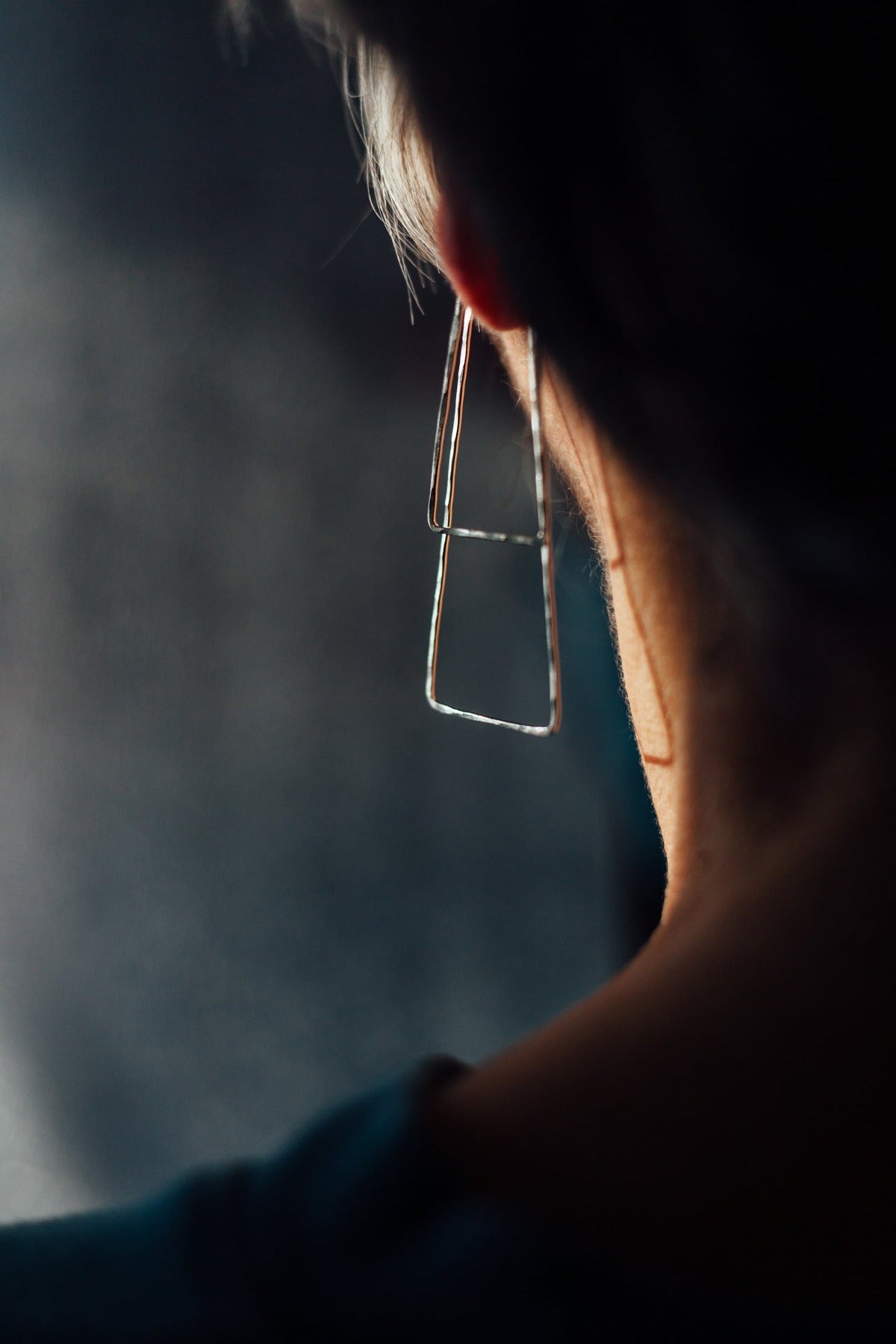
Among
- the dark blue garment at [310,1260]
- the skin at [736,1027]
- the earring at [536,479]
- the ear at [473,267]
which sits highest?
the ear at [473,267]

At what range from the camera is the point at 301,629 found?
92 cm

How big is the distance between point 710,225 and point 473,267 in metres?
0.11

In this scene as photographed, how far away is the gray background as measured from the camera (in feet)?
2.78

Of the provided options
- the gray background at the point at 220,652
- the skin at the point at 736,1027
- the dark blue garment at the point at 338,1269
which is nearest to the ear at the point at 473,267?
the skin at the point at 736,1027

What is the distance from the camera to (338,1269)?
26 centimetres

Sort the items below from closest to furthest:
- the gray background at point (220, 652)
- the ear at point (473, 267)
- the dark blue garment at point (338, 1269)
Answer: the dark blue garment at point (338, 1269)
the ear at point (473, 267)
the gray background at point (220, 652)

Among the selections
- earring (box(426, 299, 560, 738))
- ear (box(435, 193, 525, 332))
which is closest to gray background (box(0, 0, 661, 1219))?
earring (box(426, 299, 560, 738))

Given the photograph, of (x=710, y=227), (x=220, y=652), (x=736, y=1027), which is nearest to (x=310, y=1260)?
(x=736, y=1027)

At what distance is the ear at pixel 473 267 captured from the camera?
0.37 metres

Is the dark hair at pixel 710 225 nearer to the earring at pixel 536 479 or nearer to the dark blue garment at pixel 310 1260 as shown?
the earring at pixel 536 479

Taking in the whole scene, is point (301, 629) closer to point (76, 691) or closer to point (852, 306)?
point (76, 691)

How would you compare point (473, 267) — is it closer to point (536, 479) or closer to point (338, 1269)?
→ point (536, 479)

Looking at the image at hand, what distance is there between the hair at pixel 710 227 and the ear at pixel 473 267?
0.06 ft

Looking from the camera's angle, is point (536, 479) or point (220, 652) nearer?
point (536, 479)
